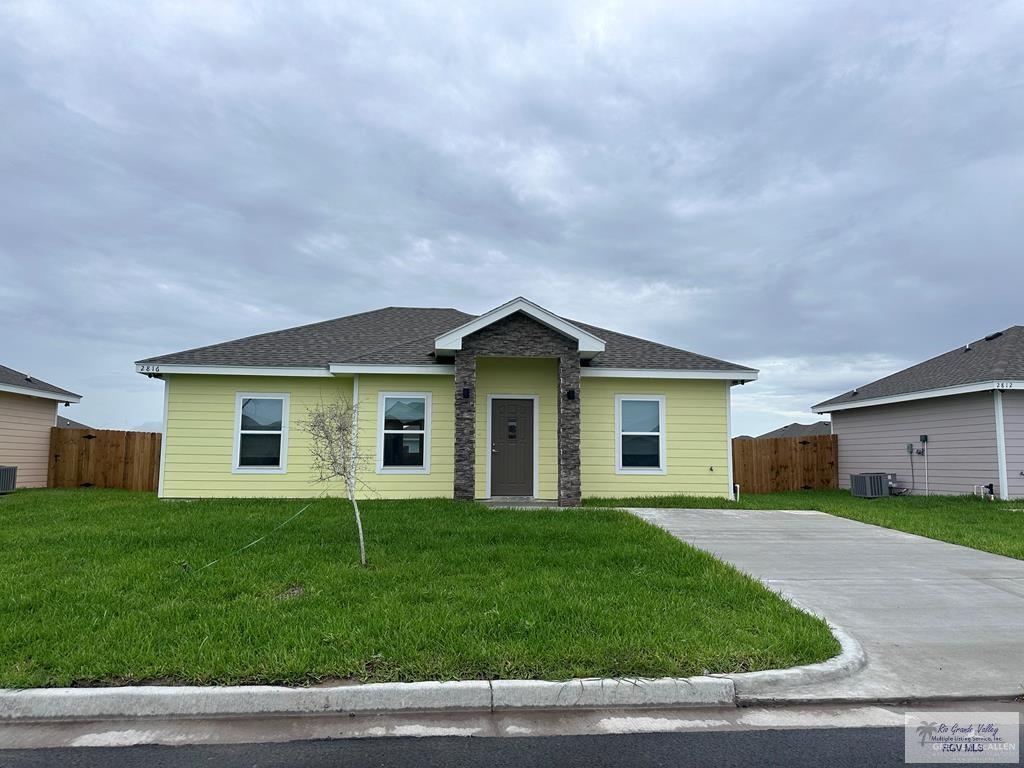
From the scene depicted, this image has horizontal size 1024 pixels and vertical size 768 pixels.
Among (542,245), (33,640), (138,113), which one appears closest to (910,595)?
(33,640)

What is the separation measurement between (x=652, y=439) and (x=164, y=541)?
391 inches

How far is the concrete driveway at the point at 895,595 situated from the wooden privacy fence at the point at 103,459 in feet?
50.2

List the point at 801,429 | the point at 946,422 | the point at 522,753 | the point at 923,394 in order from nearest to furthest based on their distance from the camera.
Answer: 1. the point at 522,753
2. the point at 946,422
3. the point at 923,394
4. the point at 801,429

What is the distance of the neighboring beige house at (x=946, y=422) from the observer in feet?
48.9

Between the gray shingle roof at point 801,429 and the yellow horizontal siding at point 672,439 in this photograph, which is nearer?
the yellow horizontal siding at point 672,439

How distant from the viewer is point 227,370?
13328 millimetres

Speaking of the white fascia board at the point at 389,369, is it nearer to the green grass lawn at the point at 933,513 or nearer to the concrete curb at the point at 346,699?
the green grass lawn at the point at 933,513

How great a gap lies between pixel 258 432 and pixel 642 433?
876cm

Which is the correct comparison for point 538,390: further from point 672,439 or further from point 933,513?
point 933,513

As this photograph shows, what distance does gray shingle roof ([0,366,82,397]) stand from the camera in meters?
17.4

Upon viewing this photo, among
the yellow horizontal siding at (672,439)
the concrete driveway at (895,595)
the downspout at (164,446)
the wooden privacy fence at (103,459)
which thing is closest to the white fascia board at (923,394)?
the yellow horizontal siding at (672,439)

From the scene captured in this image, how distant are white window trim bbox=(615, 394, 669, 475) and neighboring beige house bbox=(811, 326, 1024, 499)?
8.25 meters

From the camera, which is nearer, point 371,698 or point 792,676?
point 371,698

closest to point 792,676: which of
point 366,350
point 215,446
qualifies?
point 366,350
